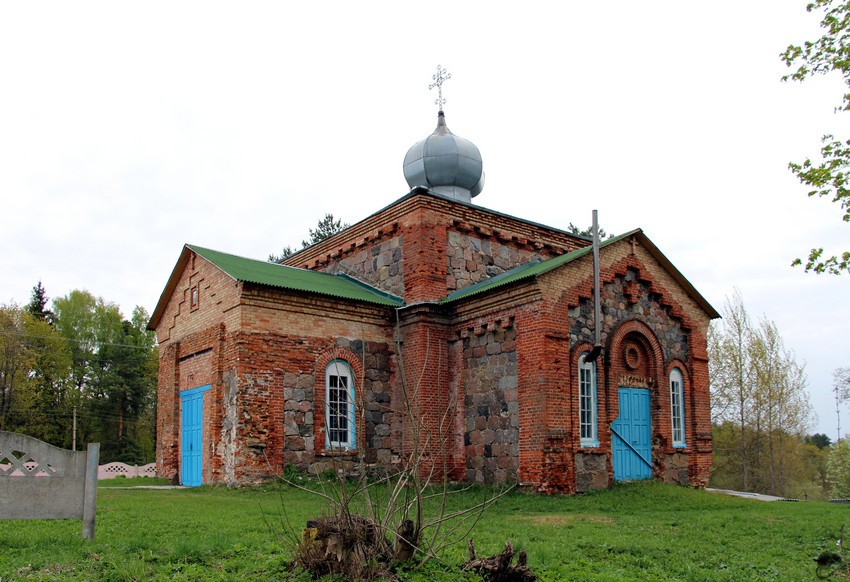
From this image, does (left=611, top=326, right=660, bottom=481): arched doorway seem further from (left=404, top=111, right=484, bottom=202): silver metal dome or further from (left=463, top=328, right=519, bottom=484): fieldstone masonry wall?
(left=404, top=111, right=484, bottom=202): silver metal dome

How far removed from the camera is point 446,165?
787 inches

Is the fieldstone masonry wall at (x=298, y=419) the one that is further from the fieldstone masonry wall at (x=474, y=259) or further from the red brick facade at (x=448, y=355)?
the fieldstone masonry wall at (x=474, y=259)

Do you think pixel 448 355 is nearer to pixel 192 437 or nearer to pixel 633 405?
pixel 633 405

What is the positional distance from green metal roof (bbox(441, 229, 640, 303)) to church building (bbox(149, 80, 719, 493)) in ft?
0.21

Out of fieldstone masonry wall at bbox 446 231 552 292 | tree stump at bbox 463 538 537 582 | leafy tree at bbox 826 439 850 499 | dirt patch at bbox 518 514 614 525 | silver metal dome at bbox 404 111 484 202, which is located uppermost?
silver metal dome at bbox 404 111 484 202

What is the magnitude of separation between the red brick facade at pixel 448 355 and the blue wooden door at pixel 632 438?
224 mm

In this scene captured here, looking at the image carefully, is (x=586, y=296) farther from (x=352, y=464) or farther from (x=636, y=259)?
(x=352, y=464)

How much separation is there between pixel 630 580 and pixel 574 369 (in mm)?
8206

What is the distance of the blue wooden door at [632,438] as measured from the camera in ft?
50.9

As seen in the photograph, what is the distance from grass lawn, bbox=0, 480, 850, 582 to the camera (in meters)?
6.98

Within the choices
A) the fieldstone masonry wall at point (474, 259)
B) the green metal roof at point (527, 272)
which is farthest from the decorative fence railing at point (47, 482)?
the fieldstone masonry wall at point (474, 259)

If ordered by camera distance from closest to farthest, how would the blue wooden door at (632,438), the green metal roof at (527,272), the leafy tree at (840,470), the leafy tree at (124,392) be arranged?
the green metal roof at (527,272) < the blue wooden door at (632,438) < the leafy tree at (840,470) < the leafy tree at (124,392)

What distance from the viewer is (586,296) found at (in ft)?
50.1

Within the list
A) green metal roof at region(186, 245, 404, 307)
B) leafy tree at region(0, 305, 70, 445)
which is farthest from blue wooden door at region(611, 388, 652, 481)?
leafy tree at region(0, 305, 70, 445)
